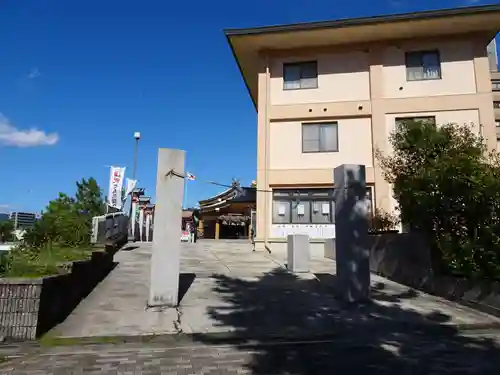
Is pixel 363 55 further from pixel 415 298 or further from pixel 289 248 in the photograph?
pixel 415 298

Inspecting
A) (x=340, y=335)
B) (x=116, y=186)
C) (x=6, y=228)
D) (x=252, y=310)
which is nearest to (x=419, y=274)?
(x=340, y=335)

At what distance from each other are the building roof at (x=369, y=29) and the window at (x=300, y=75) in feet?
2.86

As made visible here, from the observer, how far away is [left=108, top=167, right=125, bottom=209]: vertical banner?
63.4 feet

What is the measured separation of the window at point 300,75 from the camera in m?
18.6

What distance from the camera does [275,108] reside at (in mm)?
18406

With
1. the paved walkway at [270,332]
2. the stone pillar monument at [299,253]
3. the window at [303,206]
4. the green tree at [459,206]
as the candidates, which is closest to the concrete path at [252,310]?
the paved walkway at [270,332]

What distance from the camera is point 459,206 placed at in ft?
25.9

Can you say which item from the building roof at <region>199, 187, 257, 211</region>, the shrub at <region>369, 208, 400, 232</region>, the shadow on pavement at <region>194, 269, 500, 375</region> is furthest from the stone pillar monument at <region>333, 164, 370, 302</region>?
the building roof at <region>199, 187, 257, 211</region>

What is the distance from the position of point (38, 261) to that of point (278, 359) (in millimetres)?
4457

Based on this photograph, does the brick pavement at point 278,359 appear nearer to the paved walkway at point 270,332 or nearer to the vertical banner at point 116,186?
the paved walkway at point 270,332

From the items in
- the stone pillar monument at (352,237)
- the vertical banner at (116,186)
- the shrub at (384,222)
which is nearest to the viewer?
the stone pillar monument at (352,237)

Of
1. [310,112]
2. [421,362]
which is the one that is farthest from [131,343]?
[310,112]

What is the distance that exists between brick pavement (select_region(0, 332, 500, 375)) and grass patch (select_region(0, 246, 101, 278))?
152 centimetres

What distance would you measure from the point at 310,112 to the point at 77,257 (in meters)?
13.1
